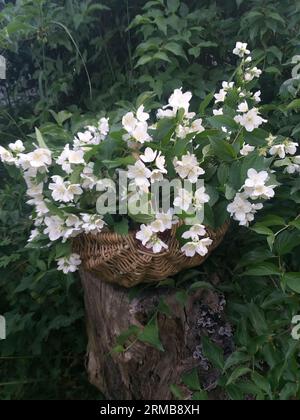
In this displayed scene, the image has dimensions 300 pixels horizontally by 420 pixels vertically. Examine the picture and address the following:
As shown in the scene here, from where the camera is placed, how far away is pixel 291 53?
1.83 metres

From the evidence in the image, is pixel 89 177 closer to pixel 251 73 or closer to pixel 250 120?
pixel 250 120

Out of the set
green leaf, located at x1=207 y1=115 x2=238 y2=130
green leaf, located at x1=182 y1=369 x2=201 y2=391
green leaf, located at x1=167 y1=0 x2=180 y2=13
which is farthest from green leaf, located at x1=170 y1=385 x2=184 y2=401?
green leaf, located at x1=167 y1=0 x2=180 y2=13

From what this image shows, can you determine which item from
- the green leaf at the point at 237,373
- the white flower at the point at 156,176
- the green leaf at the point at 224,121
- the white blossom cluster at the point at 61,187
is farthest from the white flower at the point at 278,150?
the green leaf at the point at 237,373

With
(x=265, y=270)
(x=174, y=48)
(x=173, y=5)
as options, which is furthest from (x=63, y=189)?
(x=173, y=5)

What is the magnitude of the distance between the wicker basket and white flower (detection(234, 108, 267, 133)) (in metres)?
0.25

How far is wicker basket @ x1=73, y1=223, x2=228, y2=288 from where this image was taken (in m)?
1.24

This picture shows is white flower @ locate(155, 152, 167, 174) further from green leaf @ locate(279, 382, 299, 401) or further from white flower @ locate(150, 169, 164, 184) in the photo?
green leaf @ locate(279, 382, 299, 401)

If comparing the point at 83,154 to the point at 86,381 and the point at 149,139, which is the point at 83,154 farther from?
the point at 86,381

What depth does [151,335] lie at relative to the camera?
1.41 metres

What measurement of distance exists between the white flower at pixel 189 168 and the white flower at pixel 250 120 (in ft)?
0.53

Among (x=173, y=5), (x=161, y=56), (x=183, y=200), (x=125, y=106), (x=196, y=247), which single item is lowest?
(x=196, y=247)

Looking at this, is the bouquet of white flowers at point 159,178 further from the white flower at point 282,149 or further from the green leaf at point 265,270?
the green leaf at point 265,270

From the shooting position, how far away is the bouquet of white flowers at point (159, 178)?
1190 mm

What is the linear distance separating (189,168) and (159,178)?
0.08m
